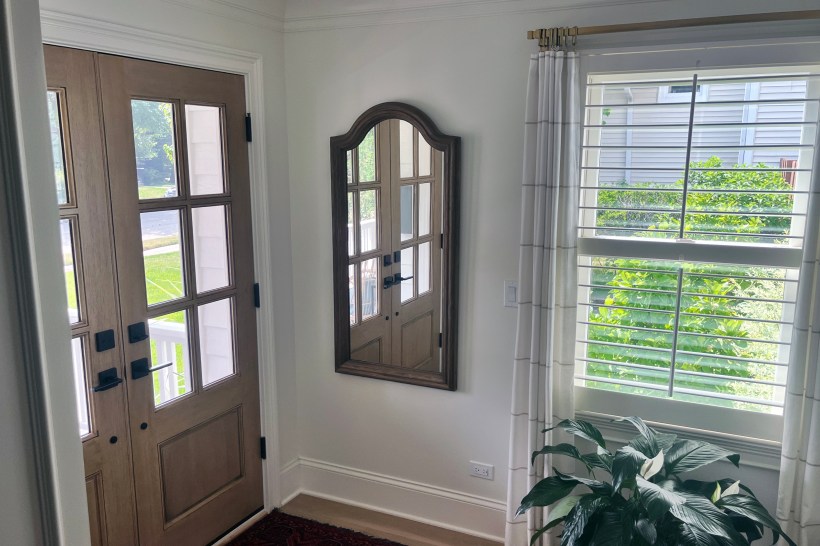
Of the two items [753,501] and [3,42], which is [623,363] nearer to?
[753,501]

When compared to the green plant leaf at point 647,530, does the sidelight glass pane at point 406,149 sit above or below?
above

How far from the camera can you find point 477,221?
284 centimetres

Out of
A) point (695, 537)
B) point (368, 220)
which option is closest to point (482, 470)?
point (695, 537)

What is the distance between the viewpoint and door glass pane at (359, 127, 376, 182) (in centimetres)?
299

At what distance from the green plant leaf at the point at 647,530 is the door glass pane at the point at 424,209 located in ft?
4.93

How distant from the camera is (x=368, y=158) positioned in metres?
3.02

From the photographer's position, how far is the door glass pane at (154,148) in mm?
2414

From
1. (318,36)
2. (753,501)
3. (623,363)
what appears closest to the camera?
(753,501)

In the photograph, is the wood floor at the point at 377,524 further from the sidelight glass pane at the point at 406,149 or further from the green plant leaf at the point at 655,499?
the sidelight glass pane at the point at 406,149

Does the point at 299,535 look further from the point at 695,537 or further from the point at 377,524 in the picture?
the point at 695,537

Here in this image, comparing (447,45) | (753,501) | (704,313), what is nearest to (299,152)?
(447,45)

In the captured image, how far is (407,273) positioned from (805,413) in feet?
5.68

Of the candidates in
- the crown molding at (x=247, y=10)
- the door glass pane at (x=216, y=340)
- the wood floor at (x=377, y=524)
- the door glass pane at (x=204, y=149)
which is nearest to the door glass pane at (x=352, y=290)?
the door glass pane at (x=216, y=340)

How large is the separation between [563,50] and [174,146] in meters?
1.63
